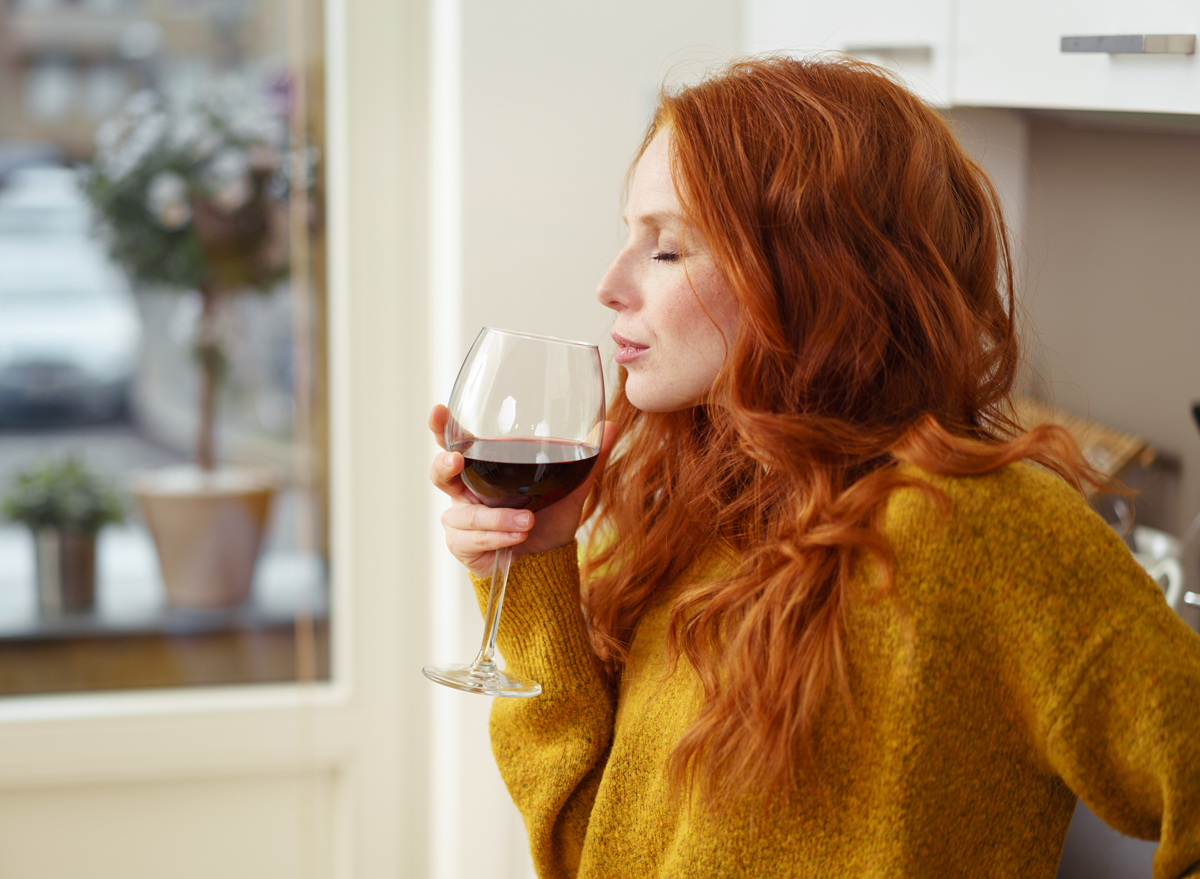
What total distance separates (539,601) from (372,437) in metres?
1.09

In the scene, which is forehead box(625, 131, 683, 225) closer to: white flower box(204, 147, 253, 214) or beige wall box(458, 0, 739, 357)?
beige wall box(458, 0, 739, 357)

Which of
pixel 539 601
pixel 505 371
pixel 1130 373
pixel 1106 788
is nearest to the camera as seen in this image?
pixel 1106 788

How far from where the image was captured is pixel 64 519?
6.89 feet

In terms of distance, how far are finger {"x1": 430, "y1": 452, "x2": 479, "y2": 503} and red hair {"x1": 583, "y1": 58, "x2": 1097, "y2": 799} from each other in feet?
0.77

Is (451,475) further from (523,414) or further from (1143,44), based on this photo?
(1143,44)

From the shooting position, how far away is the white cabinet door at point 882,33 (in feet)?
4.55

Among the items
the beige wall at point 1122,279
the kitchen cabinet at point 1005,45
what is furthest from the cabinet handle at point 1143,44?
the beige wall at point 1122,279

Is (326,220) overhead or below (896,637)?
overhead

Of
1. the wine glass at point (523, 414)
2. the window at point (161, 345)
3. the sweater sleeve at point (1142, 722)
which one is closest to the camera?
the sweater sleeve at point (1142, 722)

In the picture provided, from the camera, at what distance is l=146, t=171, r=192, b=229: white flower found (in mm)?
2043

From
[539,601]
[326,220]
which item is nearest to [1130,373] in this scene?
[539,601]

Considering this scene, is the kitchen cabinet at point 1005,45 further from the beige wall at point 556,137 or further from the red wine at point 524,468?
the red wine at point 524,468

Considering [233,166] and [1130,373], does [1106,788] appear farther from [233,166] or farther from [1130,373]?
[233,166]

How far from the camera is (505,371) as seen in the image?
0.89 meters
